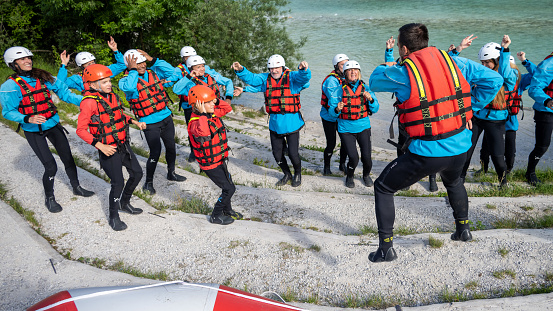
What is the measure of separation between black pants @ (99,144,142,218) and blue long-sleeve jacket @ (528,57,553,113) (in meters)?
5.91

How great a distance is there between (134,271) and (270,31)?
47.0ft

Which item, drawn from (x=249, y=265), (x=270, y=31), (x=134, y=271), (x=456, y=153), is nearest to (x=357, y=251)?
(x=249, y=265)

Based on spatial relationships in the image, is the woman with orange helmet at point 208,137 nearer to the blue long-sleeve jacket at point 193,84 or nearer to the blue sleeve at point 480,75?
the blue long-sleeve jacket at point 193,84

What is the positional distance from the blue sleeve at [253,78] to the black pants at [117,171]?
2.41 meters

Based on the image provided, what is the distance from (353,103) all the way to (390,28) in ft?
96.3

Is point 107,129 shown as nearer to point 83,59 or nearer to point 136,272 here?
point 136,272

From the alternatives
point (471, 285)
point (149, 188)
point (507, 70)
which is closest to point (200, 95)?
point (149, 188)

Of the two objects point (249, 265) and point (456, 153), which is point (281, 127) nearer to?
point (249, 265)

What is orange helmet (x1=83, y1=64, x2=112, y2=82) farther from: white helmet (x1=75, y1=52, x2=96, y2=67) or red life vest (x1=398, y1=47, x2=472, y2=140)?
red life vest (x1=398, y1=47, x2=472, y2=140)

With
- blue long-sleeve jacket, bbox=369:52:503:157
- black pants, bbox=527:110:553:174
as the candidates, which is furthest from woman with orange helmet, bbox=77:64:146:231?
black pants, bbox=527:110:553:174

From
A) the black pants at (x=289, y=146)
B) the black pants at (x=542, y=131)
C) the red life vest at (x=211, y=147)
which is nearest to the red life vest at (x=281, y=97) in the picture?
the black pants at (x=289, y=146)

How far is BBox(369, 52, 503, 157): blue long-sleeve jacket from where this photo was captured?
3.71 m

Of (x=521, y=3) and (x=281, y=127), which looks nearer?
(x=281, y=127)

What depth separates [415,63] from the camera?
362 cm
